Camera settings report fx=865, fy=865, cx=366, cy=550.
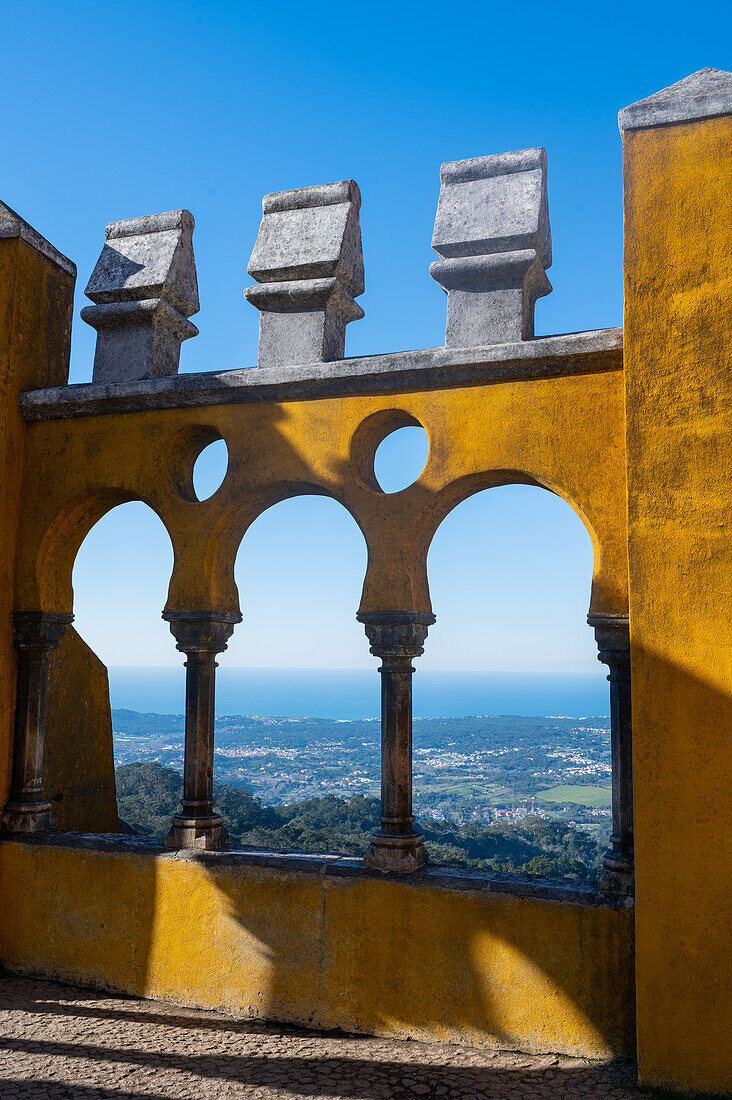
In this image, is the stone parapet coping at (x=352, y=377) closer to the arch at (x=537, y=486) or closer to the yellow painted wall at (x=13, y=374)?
the yellow painted wall at (x=13, y=374)

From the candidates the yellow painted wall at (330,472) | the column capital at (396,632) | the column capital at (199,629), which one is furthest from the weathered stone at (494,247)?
the column capital at (199,629)

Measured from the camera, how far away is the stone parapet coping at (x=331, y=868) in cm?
455

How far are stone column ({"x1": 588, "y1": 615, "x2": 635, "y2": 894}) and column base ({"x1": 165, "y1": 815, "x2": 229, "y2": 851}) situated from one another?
2.43 metres

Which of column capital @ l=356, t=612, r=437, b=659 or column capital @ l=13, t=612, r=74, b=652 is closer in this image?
column capital @ l=356, t=612, r=437, b=659

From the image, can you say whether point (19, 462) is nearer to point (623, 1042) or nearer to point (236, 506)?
point (236, 506)

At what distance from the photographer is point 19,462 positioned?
6168mm

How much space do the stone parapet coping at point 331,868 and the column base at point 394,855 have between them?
0.14ft

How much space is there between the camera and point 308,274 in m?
5.68

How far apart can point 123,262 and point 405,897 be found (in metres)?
4.70

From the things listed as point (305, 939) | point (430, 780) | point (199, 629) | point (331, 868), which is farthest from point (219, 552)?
point (430, 780)

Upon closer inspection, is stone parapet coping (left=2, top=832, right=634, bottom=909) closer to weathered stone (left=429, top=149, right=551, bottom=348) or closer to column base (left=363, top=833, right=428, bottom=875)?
column base (left=363, top=833, right=428, bottom=875)

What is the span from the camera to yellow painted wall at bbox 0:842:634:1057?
176 inches

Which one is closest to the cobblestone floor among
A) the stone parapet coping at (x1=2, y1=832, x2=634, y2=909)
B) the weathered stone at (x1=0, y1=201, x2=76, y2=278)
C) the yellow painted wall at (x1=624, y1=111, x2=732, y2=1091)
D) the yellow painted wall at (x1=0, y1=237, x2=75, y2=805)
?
the yellow painted wall at (x1=624, y1=111, x2=732, y2=1091)

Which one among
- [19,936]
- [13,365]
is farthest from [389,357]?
[19,936]
